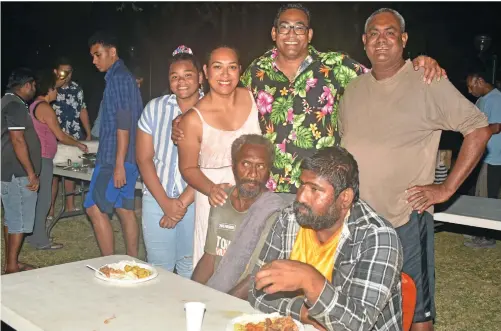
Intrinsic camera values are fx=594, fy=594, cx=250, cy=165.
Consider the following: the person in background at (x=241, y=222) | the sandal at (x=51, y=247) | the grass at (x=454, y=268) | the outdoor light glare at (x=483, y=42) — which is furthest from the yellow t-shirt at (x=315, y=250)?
the outdoor light glare at (x=483, y=42)

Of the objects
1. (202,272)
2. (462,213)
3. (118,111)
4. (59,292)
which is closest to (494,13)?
(462,213)

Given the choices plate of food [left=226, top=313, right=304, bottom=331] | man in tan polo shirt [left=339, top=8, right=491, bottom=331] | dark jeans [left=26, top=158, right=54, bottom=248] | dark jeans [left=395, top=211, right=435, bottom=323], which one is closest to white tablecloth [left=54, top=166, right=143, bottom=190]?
dark jeans [left=26, top=158, right=54, bottom=248]

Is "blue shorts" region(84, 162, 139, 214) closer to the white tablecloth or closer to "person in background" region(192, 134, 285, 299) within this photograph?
the white tablecloth

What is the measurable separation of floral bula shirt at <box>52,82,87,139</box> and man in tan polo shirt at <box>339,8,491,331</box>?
5.22 meters

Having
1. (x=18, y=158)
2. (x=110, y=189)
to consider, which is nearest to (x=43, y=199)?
(x=18, y=158)

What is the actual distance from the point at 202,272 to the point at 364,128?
3.88ft

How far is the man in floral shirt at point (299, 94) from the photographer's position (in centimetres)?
331

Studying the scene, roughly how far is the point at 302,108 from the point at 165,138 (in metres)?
1.08

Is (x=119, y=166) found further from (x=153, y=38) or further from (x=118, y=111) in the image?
(x=153, y=38)

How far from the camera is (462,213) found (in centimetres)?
477

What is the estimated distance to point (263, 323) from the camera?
211 cm

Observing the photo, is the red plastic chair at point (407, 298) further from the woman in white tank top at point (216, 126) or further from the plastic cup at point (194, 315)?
the woman in white tank top at point (216, 126)

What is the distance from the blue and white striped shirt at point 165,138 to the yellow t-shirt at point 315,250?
62.5 inches

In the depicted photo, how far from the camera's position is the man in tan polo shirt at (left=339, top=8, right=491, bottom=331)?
116 inches
